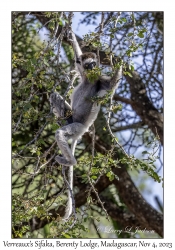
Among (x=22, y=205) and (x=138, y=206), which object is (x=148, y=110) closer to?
(x=138, y=206)

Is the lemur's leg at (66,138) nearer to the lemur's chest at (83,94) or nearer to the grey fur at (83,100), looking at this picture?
the grey fur at (83,100)

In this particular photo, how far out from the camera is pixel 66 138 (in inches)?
173

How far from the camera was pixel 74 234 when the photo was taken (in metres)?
3.86

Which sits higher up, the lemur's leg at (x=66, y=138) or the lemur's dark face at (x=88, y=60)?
the lemur's dark face at (x=88, y=60)

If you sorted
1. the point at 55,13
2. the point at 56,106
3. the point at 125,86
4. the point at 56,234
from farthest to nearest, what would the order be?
the point at 125,86, the point at 56,106, the point at 55,13, the point at 56,234

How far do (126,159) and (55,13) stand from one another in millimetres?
1400

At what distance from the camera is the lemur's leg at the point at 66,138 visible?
167 inches

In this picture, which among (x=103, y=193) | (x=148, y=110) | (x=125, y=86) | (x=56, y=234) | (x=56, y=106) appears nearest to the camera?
(x=56, y=234)

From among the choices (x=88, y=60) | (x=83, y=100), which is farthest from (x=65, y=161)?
(x=88, y=60)

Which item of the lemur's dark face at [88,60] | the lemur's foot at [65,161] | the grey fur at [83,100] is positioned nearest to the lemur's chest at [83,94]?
the grey fur at [83,100]

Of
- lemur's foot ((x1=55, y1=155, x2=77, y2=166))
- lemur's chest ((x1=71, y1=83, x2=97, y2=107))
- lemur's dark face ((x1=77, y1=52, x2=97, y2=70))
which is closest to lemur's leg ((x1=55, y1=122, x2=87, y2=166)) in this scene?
lemur's foot ((x1=55, y1=155, x2=77, y2=166))

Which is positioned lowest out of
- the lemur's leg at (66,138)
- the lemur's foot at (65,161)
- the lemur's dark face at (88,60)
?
the lemur's foot at (65,161)

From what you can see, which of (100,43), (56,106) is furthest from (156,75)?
(100,43)

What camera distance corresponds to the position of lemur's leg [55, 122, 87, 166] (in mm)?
4238
